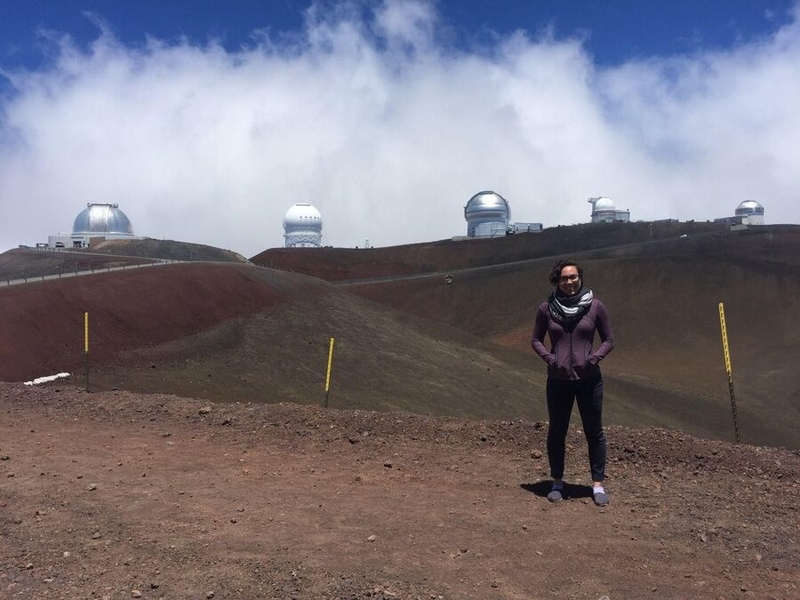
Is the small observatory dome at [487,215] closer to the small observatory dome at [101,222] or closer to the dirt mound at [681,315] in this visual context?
the dirt mound at [681,315]

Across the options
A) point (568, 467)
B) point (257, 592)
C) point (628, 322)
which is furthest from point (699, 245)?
point (257, 592)

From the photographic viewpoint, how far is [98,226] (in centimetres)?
7831

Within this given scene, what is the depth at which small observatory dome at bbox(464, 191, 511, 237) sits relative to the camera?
82.3 metres

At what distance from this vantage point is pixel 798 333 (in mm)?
40094

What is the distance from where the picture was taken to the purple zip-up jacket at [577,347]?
5940 millimetres

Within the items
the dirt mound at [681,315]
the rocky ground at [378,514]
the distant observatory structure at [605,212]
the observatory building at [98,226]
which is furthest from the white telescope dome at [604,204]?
the rocky ground at [378,514]

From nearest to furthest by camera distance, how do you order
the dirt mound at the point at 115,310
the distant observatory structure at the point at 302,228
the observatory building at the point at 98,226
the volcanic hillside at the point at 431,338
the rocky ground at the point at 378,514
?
the rocky ground at the point at 378,514, the dirt mound at the point at 115,310, the volcanic hillside at the point at 431,338, the observatory building at the point at 98,226, the distant observatory structure at the point at 302,228

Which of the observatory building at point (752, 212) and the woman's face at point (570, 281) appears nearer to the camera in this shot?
the woman's face at point (570, 281)

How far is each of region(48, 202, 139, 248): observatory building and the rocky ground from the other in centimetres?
7453

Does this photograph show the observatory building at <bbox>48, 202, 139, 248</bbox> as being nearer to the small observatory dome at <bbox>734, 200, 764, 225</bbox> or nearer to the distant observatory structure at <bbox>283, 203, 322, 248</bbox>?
the distant observatory structure at <bbox>283, 203, 322, 248</bbox>

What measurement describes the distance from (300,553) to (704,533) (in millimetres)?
2637

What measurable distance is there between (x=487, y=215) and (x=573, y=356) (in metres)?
78.3

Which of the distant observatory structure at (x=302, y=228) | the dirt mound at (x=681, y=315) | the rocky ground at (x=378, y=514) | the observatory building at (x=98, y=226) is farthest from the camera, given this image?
the distant observatory structure at (x=302, y=228)

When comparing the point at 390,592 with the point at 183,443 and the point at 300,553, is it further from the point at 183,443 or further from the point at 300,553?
the point at 183,443
